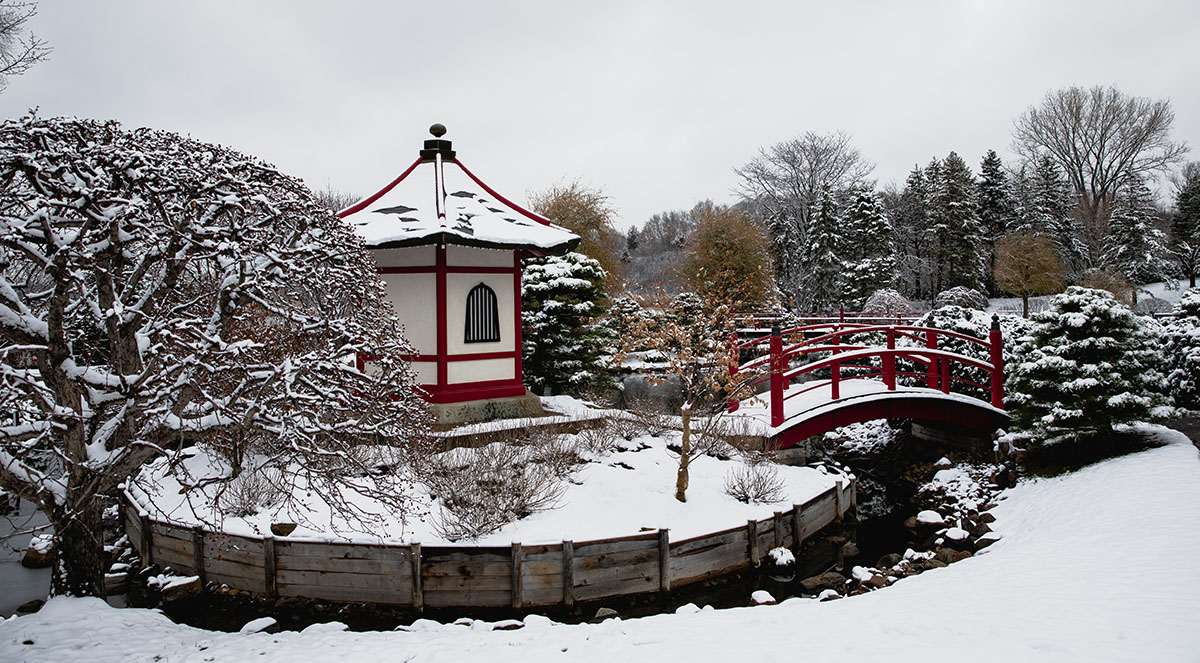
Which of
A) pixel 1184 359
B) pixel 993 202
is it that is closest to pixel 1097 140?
pixel 993 202

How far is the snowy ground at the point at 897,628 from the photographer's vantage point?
509cm

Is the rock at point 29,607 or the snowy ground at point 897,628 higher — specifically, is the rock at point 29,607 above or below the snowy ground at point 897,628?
below

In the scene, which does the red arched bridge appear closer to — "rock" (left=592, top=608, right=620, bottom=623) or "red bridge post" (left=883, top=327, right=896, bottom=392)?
"red bridge post" (left=883, top=327, right=896, bottom=392)

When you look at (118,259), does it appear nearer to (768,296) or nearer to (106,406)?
(106,406)

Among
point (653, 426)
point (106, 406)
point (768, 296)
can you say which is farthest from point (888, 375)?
point (768, 296)

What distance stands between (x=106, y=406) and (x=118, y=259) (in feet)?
4.25

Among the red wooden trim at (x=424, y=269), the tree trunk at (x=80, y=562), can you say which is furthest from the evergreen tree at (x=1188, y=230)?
the tree trunk at (x=80, y=562)

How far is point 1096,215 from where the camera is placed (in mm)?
32406

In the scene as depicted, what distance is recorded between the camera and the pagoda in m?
12.1

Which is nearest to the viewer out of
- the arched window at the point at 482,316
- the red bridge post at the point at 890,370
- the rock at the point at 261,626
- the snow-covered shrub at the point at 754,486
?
the rock at the point at 261,626

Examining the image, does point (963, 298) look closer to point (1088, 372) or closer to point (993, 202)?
point (993, 202)

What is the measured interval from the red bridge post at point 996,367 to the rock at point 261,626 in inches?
501

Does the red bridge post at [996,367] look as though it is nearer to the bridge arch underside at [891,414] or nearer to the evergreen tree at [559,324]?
the bridge arch underside at [891,414]

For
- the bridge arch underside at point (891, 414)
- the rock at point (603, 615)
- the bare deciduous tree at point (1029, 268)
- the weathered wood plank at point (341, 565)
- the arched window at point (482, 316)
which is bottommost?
the rock at point (603, 615)
